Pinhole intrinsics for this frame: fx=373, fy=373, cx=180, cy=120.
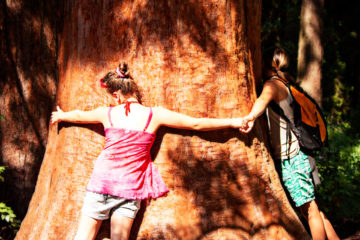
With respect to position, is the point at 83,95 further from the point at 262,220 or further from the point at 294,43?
the point at 294,43

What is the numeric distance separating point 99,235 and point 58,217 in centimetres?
47

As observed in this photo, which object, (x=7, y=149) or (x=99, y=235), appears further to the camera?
(x=7, y=149)

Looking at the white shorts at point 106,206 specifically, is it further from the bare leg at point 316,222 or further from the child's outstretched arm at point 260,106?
the bare leg at point 316,222

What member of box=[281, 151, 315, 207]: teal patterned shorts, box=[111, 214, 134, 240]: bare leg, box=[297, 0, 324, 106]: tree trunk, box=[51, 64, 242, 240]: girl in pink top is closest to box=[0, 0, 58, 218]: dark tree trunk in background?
box=[51, 64, 242, 240]: girl in pink top

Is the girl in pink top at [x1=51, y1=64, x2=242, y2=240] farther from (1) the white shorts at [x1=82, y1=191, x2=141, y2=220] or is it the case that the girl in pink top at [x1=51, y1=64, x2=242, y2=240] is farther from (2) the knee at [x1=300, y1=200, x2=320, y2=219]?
(2) the knee at [x1=300, y1=200, x2=320, y2=219]

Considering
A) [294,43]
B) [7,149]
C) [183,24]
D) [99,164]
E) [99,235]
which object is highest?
[294,43]

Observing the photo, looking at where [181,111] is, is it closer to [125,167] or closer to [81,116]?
[125,167]

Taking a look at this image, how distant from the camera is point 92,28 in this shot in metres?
3.69

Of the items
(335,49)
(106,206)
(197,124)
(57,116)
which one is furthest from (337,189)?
(335,49)

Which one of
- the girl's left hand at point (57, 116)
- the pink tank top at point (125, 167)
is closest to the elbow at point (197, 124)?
the pink tank top at point (125, 167)

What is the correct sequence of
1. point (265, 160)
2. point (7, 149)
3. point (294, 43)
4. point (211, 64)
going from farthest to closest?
1. point (294, 43)
2. point (7, 149)
3. point (265, 160)
4. point (211, 64)

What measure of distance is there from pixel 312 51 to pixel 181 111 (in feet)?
20.1

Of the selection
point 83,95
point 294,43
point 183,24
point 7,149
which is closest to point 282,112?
point 183,24

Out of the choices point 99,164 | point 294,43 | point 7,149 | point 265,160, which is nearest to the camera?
point 99,164
